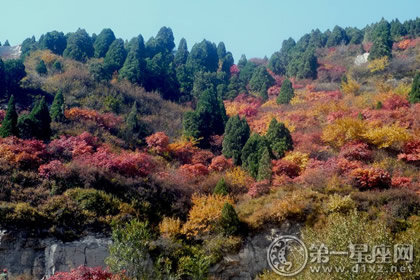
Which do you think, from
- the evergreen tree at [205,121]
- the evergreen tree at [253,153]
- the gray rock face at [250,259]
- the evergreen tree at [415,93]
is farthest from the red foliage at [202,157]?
the evergreen tree at [415,93]

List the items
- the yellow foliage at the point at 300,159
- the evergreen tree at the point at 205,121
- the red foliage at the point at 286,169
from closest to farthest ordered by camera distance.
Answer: the red foliage at the point at 286,169 < the yellow foliage at the point at 300,159 < the evergreen tree at the point at 205,121

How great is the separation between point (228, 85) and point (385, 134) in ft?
106

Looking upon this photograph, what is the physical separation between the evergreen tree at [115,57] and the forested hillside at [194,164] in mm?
314

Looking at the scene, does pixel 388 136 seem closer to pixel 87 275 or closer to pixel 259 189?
pixel 259 189

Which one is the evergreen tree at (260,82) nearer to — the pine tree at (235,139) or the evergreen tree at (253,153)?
the pine tree at (235,139)

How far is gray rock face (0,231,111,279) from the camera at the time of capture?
2033 cm

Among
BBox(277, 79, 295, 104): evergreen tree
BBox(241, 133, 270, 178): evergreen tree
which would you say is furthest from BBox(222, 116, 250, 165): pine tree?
BBox(277, 79, 295, 104): evergreen tree

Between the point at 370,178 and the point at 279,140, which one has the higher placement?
the point at 279,140

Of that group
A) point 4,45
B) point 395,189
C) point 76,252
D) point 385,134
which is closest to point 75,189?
point 76,252

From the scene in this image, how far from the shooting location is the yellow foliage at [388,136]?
1107 inches

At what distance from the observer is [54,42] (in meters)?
57.7

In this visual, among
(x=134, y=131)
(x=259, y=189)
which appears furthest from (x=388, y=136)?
(x=134, y=131)

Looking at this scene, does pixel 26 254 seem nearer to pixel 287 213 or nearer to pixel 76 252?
pixel 76 252

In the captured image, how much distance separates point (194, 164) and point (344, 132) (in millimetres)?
11847
